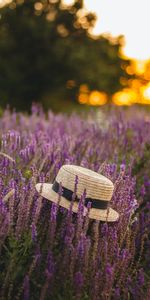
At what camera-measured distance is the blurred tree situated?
82.5ft

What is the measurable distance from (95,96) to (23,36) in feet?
19.4

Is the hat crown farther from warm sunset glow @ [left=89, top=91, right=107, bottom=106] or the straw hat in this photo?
warm sunset glow @ [left=89, top=91, right=107, bottom=106]

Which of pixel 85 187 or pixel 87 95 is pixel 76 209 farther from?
pixel 87 95

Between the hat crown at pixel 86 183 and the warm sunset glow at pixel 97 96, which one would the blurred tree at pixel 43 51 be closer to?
the warm sunset glow at pixel 97 96

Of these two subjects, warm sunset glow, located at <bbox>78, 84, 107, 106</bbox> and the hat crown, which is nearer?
the hat crown

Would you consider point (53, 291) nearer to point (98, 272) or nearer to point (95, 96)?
point (98, 272)

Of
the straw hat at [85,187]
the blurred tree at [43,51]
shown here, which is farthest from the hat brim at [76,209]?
the blurred tree at [43,51]

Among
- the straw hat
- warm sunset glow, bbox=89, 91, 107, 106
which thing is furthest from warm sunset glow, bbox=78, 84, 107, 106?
the straw hat

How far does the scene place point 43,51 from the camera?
25.2 metres

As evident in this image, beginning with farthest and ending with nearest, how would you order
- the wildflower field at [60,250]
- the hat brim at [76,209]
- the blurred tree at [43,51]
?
the blurred tree at [43,51]
the hat brim at [76,209]
the wildflower field at [60,250]

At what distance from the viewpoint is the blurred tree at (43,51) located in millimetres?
25156

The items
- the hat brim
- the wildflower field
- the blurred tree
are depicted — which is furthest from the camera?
the blurred tree

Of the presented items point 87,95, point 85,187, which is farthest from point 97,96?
point 85,187

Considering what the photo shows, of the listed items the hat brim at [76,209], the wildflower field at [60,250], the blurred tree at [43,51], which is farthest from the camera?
the blurred tree at [43,51]
